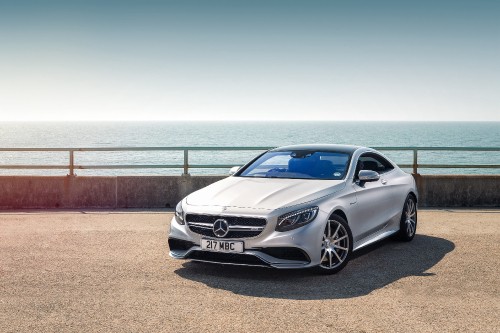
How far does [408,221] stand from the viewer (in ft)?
33.5

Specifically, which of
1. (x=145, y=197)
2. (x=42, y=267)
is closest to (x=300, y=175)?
(x=42, y=267)

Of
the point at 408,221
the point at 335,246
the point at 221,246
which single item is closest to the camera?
the point at 221,246

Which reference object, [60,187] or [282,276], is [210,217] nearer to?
[282,276]

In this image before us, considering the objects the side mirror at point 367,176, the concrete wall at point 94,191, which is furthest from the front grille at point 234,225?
the concrete wall at point 94,191

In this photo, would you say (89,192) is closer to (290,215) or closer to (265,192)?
(265,192)

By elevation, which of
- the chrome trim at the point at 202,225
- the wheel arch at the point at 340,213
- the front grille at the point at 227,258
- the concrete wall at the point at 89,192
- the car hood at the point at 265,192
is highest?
the car hood at the point at 265,192

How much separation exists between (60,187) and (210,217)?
324 inches

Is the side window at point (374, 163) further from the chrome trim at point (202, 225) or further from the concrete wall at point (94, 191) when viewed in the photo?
the concrete wall at point (94, 191)

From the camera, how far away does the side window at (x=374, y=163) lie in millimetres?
9758

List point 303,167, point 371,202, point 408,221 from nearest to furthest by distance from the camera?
point 371,202 → point 303,167 → point 408,221

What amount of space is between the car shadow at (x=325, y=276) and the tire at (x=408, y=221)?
0.55 metres

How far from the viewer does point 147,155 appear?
81.1 metres

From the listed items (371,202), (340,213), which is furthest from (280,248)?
(371,202)

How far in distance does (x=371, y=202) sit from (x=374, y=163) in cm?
112
